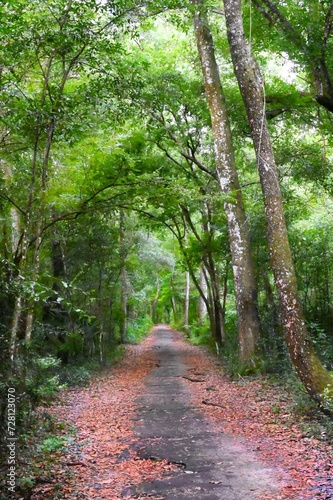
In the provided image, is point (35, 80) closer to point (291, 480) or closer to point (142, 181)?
point (142, 181)

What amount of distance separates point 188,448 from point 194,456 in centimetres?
35

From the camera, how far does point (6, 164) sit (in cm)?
997

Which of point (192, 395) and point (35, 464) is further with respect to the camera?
point (192, 395)

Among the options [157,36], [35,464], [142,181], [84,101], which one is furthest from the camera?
[157,36]

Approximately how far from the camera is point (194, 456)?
5.73 m

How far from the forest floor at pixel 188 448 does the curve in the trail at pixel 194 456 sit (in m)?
0.01

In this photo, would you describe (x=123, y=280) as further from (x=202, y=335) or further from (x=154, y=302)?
(x=154, y=302)

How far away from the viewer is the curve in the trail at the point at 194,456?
15.2 feet

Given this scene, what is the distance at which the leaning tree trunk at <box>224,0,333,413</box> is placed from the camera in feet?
22.8

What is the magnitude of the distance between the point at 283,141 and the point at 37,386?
12159 mm

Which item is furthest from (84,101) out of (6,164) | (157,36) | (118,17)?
(157,36)

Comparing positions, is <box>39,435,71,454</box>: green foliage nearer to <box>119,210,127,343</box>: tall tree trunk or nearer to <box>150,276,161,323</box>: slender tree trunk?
<box>119,210,127,343</box>: tall tree trunk

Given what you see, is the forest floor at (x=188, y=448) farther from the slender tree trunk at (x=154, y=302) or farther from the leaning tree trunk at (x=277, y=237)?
the slender tree trunk at (x=154, y=302)

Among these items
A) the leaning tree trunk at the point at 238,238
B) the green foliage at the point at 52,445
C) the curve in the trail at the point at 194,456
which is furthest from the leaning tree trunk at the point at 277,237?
the green foliage at the point at 52,445
